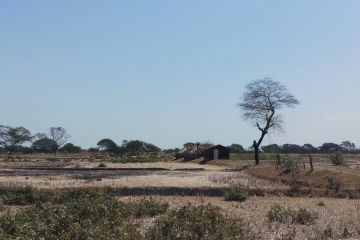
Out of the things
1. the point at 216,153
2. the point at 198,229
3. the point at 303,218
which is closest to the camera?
the point at 198,229

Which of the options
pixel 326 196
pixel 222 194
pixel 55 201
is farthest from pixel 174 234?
pixel 326 196

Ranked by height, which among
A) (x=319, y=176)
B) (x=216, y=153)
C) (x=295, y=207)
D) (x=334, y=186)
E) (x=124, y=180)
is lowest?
(x=295, y=207)

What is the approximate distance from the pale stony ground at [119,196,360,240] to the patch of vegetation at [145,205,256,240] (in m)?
1.00

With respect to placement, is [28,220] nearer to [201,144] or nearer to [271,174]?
[271,174]

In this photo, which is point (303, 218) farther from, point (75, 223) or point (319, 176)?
point (319, 176)

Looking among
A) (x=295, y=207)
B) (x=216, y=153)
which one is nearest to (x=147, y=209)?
(x=295, y=207)

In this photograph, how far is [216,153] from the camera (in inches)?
3578

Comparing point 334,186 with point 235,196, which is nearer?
point 235,196

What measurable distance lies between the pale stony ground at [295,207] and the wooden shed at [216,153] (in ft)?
196

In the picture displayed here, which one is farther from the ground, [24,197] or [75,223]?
[24,197]

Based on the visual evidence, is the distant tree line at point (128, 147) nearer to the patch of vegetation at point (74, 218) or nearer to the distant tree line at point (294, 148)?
the distant tree line at point (294, 148)

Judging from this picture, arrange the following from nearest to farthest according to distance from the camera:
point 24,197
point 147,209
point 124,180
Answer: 1. point 147,209
2. point 24,197
3. point 124,180

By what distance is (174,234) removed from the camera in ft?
56.0

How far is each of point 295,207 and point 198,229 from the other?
1018 cm
